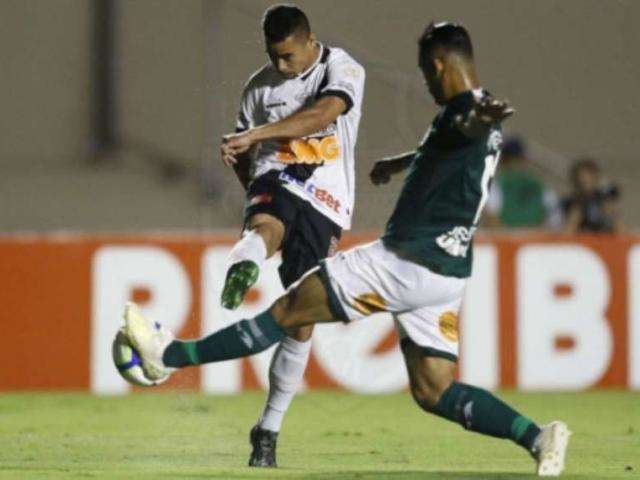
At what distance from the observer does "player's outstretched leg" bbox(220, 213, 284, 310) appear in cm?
855

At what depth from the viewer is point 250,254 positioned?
8758 mm

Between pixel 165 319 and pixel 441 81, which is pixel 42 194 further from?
pixel 441 81

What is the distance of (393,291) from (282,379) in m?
1.47

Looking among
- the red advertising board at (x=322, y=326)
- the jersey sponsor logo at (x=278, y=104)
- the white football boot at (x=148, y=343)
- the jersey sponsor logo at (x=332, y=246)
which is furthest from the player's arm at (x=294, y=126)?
the red advertising board at (x=322, y=326)

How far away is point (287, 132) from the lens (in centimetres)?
877

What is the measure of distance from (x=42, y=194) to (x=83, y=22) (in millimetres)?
1670

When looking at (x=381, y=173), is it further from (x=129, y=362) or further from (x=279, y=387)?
(x=129, y=362)

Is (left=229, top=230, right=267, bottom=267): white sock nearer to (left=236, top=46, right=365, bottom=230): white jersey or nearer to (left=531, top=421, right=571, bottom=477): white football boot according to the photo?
(left=236, top=46, right=365, bottom=230): white jersey

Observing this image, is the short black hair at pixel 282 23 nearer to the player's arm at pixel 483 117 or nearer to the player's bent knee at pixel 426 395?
the player's arm at pixel 483 117

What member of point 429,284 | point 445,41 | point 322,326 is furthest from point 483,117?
point 322,326

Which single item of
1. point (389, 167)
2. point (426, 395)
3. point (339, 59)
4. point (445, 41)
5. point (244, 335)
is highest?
point (445, 41)

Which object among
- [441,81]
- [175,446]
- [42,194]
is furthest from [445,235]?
[42,194]

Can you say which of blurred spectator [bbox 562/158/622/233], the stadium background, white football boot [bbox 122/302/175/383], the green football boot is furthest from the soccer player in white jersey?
blurred spectator [bbox 562/158/622/233]

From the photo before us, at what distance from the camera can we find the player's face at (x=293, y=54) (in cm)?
920
